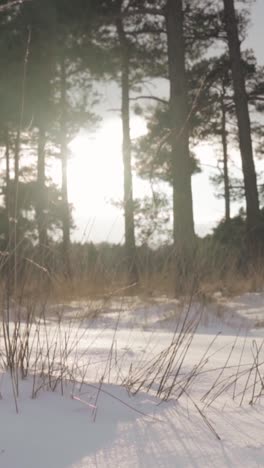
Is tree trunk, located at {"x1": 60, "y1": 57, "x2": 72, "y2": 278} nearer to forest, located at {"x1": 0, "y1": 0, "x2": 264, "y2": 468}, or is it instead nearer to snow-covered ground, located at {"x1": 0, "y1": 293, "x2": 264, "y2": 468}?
forest, located at {"x1": 0, "y1": 0, "x2": 264, "y2": 468}

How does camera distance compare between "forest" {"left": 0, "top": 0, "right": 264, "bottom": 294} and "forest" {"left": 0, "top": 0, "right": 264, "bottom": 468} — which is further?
"forest" {"left": 0, "top": 0, "right": 264, "bottom": 294}

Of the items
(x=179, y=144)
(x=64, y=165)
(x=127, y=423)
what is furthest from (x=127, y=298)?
(x=64, y=165)

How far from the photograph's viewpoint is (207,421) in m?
1.26

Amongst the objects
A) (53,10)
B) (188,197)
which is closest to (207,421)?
(188,197)

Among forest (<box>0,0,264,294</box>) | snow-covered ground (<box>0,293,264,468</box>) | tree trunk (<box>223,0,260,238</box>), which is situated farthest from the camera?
tree trunk (<box>223,0,260,238</box>)

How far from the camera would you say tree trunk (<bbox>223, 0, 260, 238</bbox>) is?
8.62 meters

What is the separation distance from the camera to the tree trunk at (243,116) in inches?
339

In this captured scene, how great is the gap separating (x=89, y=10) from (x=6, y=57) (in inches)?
55.1

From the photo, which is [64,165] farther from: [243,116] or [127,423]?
[127,423]

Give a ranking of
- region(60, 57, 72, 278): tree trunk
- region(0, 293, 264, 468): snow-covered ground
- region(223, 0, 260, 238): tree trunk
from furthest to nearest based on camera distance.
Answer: region(60, 57, 72, 278): tree trunk → region(223, 0, 260, 238): tree trunk → region(0, 293, 264, 468): snow-covered ground

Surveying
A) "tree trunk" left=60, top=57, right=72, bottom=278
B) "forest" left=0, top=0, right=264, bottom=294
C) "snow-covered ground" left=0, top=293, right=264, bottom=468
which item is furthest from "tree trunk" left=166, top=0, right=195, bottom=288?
"tree trunk" left=60, top=57, right=72, bottom=278

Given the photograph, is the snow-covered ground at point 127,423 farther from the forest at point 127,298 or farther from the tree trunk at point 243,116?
the tree trunk at point 243,116

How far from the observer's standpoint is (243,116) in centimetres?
873

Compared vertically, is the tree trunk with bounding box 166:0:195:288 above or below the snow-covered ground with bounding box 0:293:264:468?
above
